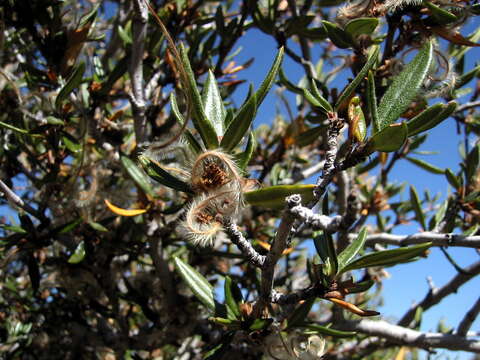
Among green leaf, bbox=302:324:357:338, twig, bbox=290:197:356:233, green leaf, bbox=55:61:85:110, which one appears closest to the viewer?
twig, bbox=290:197:356:233

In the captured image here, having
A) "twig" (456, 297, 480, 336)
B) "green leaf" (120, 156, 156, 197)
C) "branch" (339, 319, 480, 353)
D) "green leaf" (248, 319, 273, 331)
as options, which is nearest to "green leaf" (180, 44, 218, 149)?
"green leaf" (248, 319, 273, 331)

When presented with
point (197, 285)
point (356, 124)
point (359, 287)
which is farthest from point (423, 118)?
point (197, 285)

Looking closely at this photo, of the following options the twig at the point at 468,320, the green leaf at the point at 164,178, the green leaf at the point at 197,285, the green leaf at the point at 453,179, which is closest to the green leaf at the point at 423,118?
the green leaf at the point at 164,178

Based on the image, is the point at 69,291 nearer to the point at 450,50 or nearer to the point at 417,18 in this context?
the point at 417,18

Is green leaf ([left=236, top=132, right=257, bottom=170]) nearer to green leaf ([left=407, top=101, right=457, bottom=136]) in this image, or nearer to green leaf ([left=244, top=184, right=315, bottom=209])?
green leaf ([left=244, top=184, right=315, bottom=209])

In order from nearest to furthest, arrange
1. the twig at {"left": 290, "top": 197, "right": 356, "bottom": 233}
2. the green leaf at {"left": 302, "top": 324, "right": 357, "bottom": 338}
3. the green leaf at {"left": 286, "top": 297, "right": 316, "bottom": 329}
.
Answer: the twig at {"left": 290, "top": 197, "right": 356, "bottom": 233}, the green leaf at {"left": 302, "top": 324, "right": 357, "bottom": 338}, the green leaf at {"left": 286, "top": 297, "right": 316, "bottom": 329}

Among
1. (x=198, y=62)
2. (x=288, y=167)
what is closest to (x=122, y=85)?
(x=198, y=62)
